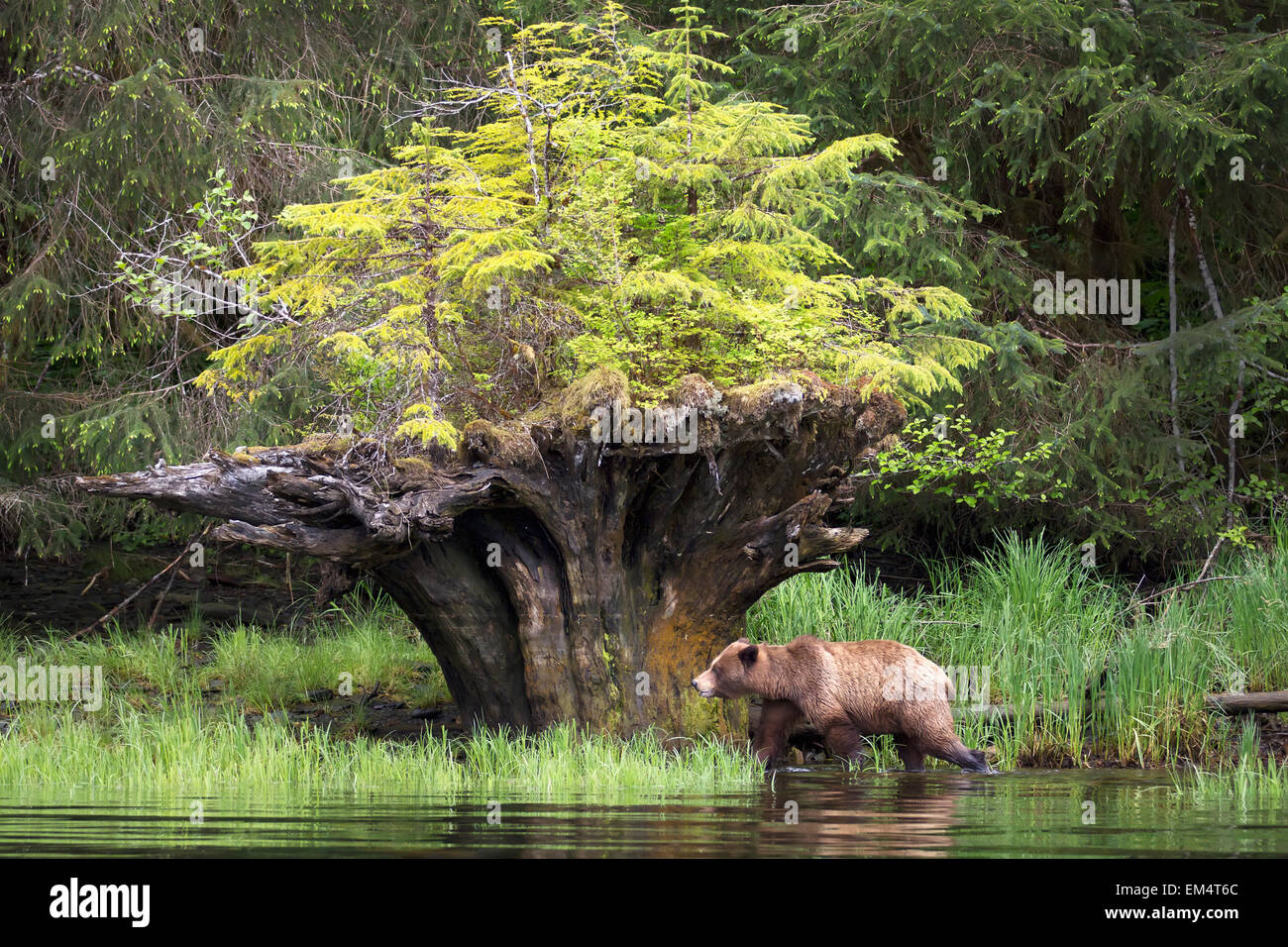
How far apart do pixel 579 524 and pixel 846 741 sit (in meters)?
2.63

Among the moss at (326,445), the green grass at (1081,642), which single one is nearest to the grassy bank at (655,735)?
the green grass at (1081,642)

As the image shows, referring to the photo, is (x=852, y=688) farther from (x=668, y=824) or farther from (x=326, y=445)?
(x=326, y=445)

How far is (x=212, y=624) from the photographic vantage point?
17.4 m

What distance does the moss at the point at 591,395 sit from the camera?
9875 millimetres

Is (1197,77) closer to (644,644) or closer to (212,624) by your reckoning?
(644,644)

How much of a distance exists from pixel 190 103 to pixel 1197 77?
1076cm

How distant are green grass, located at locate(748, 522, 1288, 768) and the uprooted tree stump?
1.74m

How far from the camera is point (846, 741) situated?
10.4m

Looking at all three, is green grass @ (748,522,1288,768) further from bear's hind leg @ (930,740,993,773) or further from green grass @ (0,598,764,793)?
green grass @ (0,598,764,793)

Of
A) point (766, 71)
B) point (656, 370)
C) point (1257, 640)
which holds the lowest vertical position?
point (1257, 640)

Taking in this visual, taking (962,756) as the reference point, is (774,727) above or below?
above

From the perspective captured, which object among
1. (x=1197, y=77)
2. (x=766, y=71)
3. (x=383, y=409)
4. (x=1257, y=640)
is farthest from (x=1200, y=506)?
(x=383, y=409)

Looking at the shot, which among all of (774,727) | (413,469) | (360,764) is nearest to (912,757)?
(774,727)

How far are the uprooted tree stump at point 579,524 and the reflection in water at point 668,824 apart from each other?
2.12 meters
